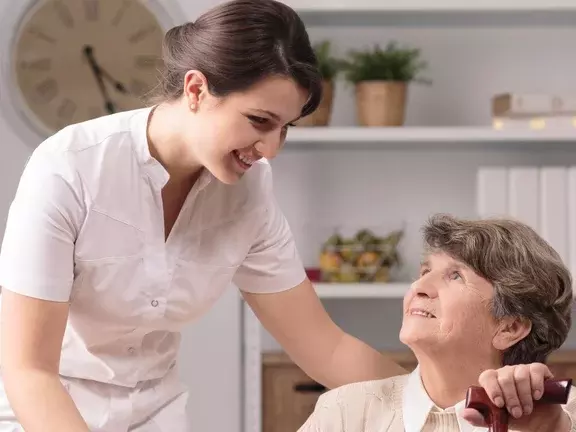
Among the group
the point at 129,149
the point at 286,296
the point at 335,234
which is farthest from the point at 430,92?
the point at 129,149

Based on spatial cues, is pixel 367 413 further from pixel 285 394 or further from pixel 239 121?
pixel 285 394

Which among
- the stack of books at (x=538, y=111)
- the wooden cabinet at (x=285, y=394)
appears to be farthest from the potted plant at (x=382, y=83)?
the wooden cabinet at (x=285, y=394)

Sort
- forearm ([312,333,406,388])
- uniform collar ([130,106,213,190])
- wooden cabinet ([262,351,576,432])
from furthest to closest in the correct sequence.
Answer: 1. wooden cabinet ([262,351,576,432])
2. forearm ([312,333,406,388])
3. uniform collar ([130,106,213,190])

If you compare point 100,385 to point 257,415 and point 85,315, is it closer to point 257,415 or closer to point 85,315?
point 85,315

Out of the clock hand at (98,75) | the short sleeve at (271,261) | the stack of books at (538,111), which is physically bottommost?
the short sleeve at (271,261)

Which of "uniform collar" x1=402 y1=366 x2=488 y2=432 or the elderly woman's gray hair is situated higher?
the elderly woman's gray hair

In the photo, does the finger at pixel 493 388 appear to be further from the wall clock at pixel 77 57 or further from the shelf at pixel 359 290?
the wall clock at pixel 77 57

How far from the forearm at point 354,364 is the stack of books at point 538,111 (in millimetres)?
1356

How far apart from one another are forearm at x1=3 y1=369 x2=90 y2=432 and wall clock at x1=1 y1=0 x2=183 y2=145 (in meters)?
1.89

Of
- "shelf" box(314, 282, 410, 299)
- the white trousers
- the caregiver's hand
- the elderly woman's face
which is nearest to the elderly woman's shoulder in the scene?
the elderly woman's face

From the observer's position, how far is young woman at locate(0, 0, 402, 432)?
58.2 inches

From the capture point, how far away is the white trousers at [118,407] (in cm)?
175

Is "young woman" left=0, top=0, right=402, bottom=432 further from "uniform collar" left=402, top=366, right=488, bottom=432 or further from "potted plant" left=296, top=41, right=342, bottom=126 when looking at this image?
"potted plant" left=296, top=41, right=342, bottom=126

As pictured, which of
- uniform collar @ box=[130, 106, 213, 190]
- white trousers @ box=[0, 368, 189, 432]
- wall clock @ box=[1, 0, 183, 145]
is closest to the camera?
uniform collar @ box=[130, 106, 213, 190]
